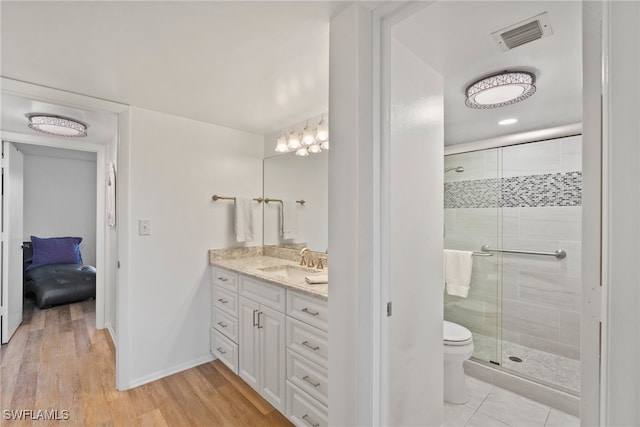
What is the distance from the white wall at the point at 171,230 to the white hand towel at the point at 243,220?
0.34 feet

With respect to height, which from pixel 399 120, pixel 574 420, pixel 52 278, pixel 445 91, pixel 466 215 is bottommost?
pixel 574 420

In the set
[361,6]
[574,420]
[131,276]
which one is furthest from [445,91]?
[131,276]

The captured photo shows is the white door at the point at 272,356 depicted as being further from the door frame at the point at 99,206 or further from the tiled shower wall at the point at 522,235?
the door frame at the point at 99,206

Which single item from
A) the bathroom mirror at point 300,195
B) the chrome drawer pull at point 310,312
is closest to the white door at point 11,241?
the bathroom mirror at point 300,195

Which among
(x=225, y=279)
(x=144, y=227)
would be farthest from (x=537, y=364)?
(x=144, y=227)

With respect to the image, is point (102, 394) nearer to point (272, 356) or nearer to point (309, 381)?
point (272, 356)

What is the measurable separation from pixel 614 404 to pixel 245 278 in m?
1.95

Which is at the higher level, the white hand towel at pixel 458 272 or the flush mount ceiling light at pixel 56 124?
the flush mount ceiling light at pixel 56 124

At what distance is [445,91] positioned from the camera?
1.86 m

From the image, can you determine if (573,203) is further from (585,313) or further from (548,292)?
(585,313)

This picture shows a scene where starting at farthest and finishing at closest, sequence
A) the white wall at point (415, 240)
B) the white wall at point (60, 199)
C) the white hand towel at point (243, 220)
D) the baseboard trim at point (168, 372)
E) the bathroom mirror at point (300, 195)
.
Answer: the white wall at point (60, 199), the white hand towel at point (243, 220), the bathroom mirror at point (300, 195), the baseboard trim at point (168, 372), the white wall at point (415, 240)

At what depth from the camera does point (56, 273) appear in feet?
13.5

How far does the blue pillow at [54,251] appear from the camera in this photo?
4.47 m

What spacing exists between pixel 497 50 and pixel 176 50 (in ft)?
5.00
